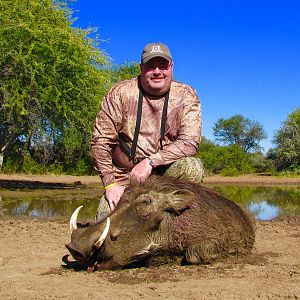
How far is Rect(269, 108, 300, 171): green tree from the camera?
139 ft

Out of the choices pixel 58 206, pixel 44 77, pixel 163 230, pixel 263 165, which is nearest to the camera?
pixel 163 230

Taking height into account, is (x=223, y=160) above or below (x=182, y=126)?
above

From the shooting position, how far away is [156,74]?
5.79 meters

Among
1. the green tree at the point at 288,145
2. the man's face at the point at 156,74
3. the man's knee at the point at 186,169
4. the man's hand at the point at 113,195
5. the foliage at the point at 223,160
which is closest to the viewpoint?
the man's hand at the point at 113,195

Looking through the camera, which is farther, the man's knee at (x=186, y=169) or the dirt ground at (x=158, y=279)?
the man's knee at (x=186, y=169)

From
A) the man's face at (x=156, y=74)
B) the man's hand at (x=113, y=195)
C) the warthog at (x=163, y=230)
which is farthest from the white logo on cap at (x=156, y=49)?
the man's hand at (x=113, y=195)

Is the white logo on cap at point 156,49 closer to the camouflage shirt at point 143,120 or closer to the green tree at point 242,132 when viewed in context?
the camouflage shirt at point 143,120

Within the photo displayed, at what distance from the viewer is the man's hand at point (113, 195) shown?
17.1 ft

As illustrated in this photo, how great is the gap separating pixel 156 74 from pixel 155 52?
0.82ft

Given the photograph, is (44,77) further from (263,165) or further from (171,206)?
(263,165)

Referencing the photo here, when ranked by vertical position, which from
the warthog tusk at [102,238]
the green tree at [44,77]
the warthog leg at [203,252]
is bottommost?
the warthog leg at [203,252]

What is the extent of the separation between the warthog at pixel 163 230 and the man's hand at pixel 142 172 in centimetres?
14

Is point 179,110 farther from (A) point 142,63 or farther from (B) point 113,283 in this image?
(B) point 113,283

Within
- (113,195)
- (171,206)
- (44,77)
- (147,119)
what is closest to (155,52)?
(147,119)
